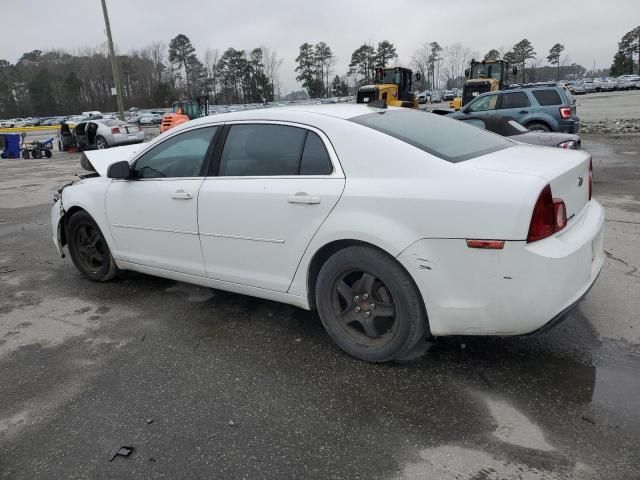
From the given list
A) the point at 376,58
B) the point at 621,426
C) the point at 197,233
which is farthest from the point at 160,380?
the point at 376,58

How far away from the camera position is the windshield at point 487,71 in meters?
25.4

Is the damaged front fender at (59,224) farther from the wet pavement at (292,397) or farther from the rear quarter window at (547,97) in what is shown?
the rear quarter window at (547,97)

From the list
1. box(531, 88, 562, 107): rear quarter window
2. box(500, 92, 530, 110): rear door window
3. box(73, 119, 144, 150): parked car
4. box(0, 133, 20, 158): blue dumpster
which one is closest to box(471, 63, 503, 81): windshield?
box(500, 92, 530, 110): rear door window

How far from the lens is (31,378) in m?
3.28

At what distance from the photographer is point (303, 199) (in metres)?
3.18

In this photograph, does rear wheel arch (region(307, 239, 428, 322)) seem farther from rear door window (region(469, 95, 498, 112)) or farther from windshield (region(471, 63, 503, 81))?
windshield (region(471, 63, 503, 81))

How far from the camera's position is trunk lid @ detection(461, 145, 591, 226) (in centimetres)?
275

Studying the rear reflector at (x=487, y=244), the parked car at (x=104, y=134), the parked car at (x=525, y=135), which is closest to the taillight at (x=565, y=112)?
the parked car at (x=525, y=135)

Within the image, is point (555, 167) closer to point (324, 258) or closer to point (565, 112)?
point (324, 258)

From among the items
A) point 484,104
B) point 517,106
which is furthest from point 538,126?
point 484,104

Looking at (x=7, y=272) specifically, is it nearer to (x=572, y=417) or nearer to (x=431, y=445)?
(x=431, y=445)

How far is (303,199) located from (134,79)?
345 ft

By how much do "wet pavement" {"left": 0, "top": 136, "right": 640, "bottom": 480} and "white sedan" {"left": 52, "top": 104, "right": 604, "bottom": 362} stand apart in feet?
1.20

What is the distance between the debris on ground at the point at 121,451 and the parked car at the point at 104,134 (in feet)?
67.3
